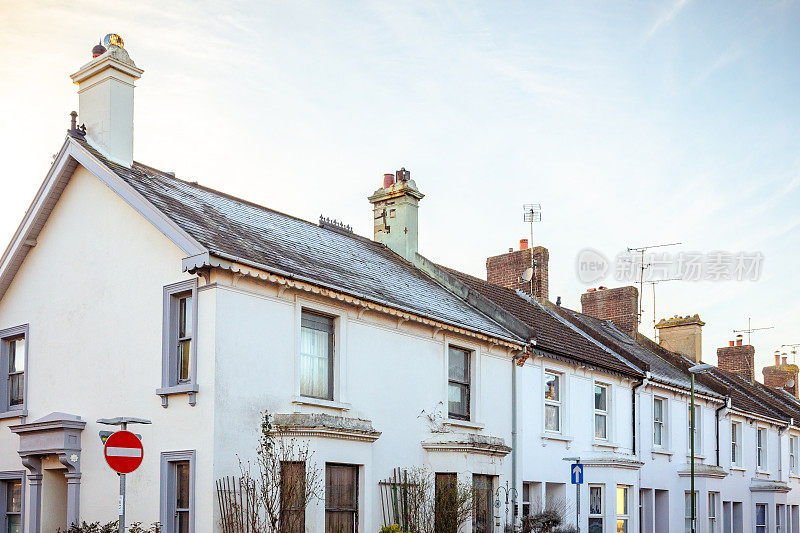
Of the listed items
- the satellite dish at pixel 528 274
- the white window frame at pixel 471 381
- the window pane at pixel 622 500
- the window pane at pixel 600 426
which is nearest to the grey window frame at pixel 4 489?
the white window frame at pixel 471 381

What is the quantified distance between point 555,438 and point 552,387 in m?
1.36

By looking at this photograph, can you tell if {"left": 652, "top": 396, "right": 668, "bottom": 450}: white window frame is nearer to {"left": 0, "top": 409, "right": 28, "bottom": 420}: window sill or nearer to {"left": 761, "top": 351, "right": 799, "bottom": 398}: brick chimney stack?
{"left": 0, "top": 409, "right": 28, "bottom": 420}: window sill

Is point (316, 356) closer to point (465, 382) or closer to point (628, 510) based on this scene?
point (465, 382)

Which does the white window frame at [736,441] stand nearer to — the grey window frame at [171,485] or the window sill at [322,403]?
the window sill at [322,403]

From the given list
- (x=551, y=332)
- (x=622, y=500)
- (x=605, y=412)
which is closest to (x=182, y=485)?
(x=551, y=332)

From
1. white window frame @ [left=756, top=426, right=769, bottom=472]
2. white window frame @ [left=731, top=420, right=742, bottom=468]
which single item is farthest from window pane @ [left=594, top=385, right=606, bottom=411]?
white window frame @ [left=756, top=426, right=769, bottom=472]

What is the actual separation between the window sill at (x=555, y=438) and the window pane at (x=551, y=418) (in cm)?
24

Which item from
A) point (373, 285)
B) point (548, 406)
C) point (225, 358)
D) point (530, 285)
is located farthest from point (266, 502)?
point (530, 285)

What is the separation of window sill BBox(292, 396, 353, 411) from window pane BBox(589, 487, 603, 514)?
1025cm

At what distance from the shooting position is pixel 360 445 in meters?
17.3

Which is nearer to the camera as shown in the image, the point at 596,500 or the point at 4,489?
the point at 4,489

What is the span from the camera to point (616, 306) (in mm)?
36938

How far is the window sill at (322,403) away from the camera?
16.6m

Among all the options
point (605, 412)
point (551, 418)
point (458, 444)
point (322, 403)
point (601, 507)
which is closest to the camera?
point (322, 403)
